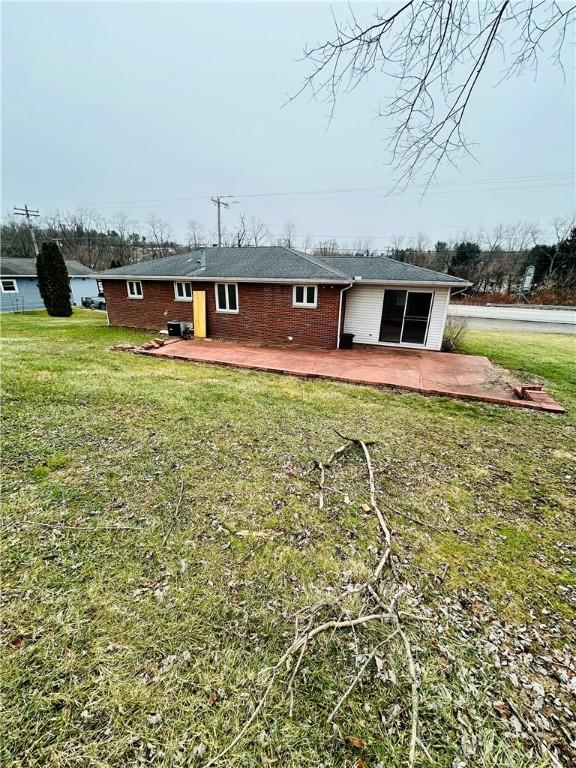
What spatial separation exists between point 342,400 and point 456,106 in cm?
445

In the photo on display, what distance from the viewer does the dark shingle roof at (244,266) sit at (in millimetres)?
9922

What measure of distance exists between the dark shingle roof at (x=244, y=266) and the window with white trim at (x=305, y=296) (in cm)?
39

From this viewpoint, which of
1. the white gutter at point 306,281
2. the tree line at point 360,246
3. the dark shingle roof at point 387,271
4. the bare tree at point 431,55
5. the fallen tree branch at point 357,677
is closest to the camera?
the fallen tree branch at point 357,677

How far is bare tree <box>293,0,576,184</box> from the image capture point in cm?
269

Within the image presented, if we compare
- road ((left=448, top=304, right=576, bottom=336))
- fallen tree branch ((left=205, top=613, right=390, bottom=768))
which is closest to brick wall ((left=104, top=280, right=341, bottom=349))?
fallen tree branch ((left=205, top=613, right=390, bottom=768))

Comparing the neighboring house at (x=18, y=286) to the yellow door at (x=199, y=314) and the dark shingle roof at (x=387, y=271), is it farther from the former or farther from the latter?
the dark shingle roof at (x=387, y=271)

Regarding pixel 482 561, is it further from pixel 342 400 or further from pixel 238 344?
pixel 238 344

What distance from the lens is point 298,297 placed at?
33.0 ft

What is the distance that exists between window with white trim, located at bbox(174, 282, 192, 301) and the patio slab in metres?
1.94

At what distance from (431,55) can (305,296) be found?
7076mm

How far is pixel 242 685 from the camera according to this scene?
1.88 m

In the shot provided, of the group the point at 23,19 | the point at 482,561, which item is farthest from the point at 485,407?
the point at 23,19

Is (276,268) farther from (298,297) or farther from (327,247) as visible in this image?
(327,247)

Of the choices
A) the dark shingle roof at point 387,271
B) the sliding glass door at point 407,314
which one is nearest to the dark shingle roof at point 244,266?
the dark shingle roof at point 387,271
